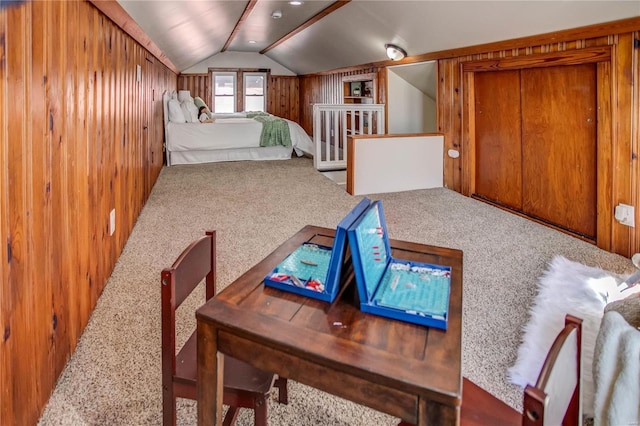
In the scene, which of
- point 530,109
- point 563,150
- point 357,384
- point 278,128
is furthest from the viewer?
point 278,128

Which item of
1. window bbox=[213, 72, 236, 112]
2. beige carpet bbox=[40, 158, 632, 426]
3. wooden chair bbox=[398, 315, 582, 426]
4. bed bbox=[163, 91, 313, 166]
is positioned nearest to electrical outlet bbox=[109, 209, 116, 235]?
beige carpet bbox=[40, 158, 632, 426]

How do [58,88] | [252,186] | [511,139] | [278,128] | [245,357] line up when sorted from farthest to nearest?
[278,128]
[252,186]
[511,139]
[58,88]
[245,357]

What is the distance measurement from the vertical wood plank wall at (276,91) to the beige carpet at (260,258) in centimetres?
541

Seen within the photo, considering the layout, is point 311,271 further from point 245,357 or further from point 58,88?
point 58,88

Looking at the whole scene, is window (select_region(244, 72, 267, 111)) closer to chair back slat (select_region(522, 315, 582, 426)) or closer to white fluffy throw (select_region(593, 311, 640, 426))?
white fluffy throw (select_region(593, 311, 640, 426))

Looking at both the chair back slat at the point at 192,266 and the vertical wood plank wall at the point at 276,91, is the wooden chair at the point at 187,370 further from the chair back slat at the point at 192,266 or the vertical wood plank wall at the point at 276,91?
the vertical wood plank wall at the point at 276,91

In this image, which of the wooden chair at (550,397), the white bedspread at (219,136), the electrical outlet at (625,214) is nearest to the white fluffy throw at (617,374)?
the wooden chair at (550,397)

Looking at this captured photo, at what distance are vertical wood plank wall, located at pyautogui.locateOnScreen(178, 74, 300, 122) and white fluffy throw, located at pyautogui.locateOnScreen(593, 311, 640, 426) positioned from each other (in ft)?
34.5

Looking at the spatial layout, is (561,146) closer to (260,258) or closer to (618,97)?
(618,97)

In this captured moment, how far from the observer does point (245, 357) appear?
2.93ft

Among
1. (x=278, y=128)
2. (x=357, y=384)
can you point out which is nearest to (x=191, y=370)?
(x=357, y=384)

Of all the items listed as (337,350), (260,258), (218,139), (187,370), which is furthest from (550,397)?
(218,139)

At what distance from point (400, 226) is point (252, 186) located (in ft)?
7.23

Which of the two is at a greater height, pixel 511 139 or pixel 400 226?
pixel 511 139
